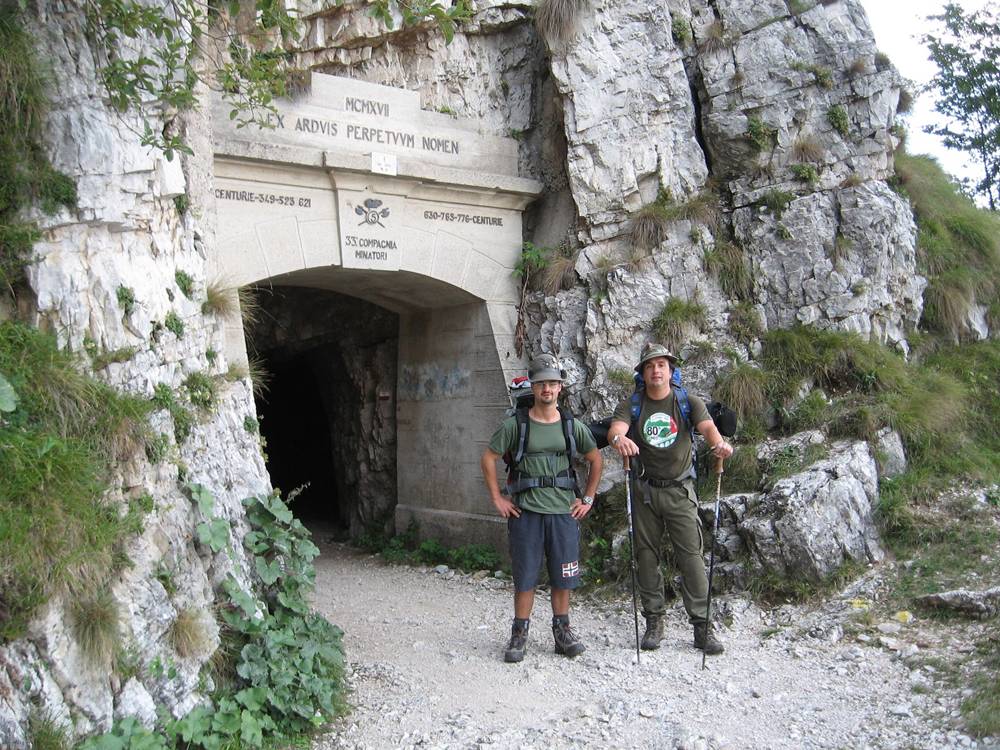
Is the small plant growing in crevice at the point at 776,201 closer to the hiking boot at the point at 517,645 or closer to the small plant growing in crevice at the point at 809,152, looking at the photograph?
the small plant growing in crevice at the point at 809,152

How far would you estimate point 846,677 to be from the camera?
536cm

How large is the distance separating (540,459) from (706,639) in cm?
163

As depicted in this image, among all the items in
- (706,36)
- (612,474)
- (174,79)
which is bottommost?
(612,474)

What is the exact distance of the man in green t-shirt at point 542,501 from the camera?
19.0 ft

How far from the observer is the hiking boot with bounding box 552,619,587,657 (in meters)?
5.88

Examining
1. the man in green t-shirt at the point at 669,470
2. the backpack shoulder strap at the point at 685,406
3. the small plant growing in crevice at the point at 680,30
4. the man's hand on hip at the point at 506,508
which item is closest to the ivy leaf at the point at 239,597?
the man's hand on hip at the point at 506,508

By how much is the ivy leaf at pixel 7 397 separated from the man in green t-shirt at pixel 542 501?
290 cm

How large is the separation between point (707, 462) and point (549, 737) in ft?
12.5

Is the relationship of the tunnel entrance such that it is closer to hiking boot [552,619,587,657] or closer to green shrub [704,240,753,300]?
green shrub [704,240,753,300]

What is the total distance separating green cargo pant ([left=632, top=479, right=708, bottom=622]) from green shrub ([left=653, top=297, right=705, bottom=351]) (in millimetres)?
3042

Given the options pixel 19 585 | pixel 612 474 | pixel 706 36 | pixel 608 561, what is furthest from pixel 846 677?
pixel 706 36

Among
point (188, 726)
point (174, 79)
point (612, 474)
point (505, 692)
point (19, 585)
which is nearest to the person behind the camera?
point (19, 585)

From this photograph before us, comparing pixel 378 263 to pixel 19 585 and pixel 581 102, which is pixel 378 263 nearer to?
pixel 581 102

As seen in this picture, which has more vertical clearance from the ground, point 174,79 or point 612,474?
point 174,79
